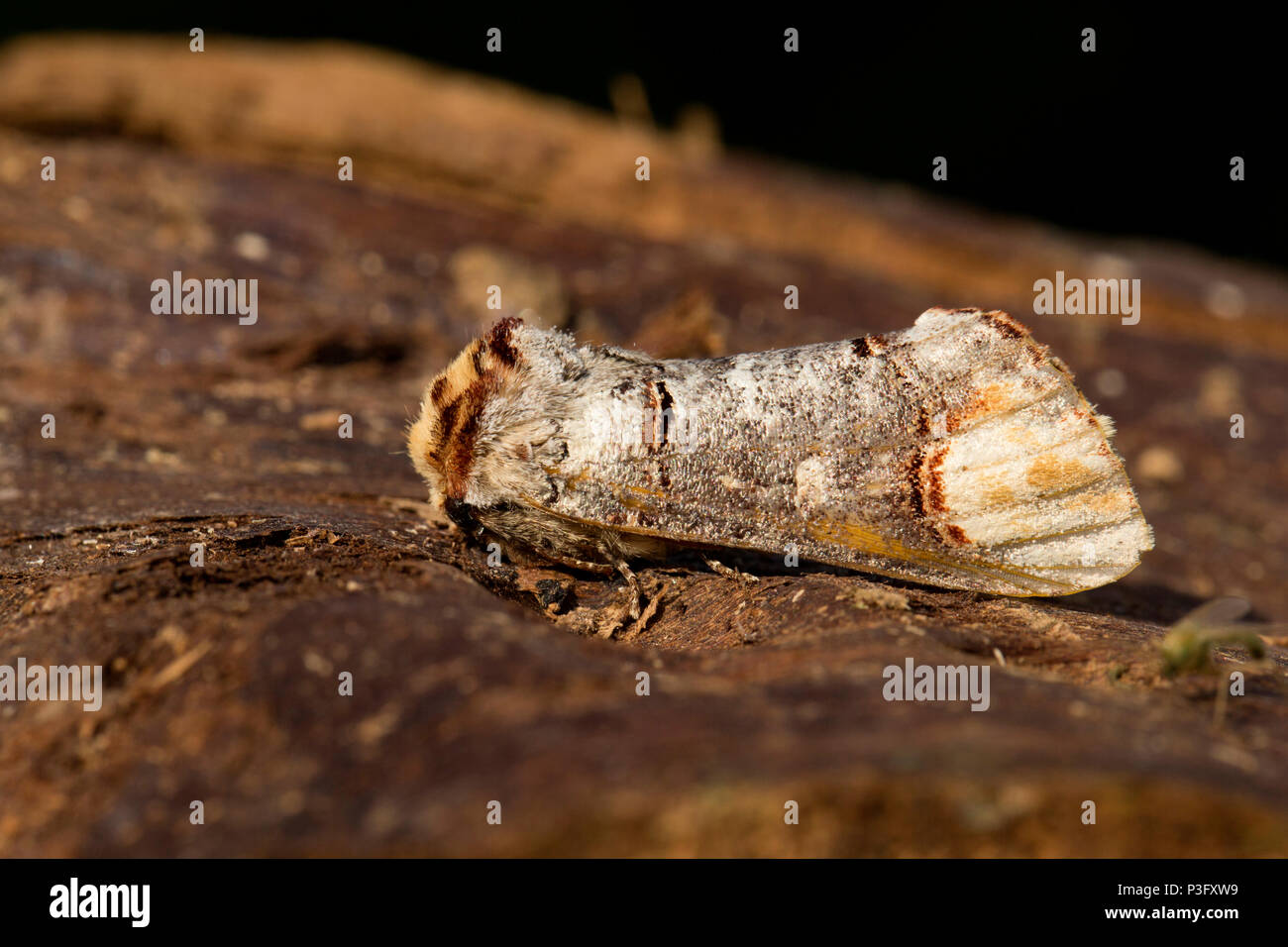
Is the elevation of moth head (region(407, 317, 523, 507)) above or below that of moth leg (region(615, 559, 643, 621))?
above

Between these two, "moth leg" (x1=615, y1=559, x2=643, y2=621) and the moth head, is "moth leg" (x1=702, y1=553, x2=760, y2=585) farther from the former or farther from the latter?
the moth head

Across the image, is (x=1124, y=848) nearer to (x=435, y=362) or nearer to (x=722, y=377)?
(x=722, y=377)

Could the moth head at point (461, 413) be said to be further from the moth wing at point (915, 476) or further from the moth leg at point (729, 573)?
the moth leg at point (729, 573)

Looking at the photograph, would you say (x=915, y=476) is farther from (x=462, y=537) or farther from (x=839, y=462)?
(x=462, y=537)

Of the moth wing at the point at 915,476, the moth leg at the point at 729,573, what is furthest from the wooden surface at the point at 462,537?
the moth wing at the point at 915,476

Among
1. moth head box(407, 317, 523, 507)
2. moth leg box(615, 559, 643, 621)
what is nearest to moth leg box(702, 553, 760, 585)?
moth leg box(615, 559, 643, 621)

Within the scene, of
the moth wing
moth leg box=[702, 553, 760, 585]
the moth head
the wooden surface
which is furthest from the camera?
the moth head
